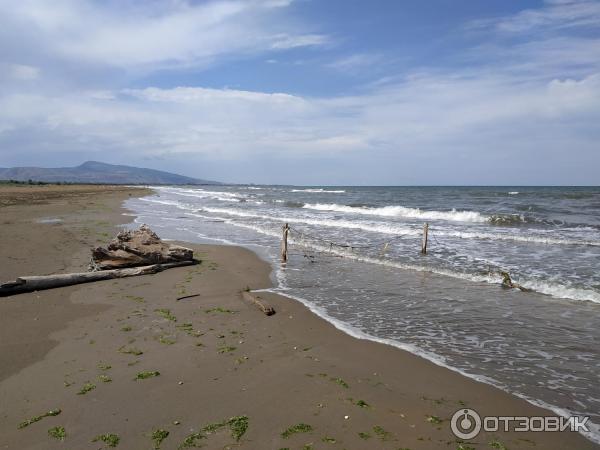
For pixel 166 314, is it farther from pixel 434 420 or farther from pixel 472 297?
pixel 472 297

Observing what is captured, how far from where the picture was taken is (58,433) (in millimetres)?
3936

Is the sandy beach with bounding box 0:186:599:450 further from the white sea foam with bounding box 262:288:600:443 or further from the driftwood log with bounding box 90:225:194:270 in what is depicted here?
the driftwood log with bounding box 90:225:194:270

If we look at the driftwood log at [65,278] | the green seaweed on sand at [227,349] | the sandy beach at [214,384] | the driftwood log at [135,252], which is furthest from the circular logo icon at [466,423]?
the driftwood log at [135,252]

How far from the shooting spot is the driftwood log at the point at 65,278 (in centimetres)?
849

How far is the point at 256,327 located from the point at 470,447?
415 cm

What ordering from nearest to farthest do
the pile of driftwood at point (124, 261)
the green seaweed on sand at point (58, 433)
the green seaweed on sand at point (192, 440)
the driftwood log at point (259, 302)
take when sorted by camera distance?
the green seaweed on sand at point (192, 440) → the green seaweed on sand at point (58, 433) → the driftwood log at point (259, 302) → the pile of driftwood at point (124, 261)

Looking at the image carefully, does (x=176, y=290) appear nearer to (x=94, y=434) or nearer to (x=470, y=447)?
(x=94, y=434)

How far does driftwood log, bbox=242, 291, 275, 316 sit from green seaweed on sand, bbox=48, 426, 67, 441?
4341 mm

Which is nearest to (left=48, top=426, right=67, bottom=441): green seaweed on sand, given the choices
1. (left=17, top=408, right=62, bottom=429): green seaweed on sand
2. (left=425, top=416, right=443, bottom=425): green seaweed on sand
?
(left=17, top=408, right=62, bottom=429): green seaweed on sand

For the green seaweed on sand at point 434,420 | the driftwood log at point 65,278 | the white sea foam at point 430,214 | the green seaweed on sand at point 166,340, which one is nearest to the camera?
the green seaweed on sand at point 434,420

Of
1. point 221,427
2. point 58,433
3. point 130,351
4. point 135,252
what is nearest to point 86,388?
point 58,433

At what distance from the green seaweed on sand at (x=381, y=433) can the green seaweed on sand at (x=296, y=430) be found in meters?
0.67

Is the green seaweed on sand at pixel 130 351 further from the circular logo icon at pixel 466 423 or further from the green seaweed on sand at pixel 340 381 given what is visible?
the circular logo icon at pixel 466 423

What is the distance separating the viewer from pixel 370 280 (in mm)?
11234
